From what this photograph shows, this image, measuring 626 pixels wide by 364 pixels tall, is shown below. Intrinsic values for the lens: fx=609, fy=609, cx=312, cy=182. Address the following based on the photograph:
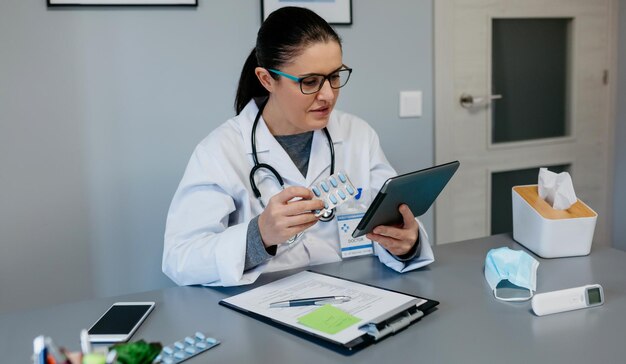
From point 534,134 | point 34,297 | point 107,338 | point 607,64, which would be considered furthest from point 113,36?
point 607,64

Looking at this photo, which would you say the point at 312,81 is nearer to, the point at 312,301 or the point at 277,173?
the point at 277,173

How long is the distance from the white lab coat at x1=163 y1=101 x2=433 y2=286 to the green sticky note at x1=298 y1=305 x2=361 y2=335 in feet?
0.79

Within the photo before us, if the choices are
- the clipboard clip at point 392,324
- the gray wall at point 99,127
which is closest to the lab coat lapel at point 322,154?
the clipboard clip at point 392,324

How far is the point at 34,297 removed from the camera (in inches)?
79.0

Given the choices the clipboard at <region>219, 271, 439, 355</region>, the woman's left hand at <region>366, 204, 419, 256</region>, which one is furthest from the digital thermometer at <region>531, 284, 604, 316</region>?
the woman's left hand at <region>366, 204, 419, 256</region>

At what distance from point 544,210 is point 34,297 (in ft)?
5.26

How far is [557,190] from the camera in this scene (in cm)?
143

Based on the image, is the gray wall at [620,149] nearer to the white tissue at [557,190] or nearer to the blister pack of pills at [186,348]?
the white tissue at [557,190]

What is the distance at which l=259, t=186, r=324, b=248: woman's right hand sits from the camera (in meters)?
1.20

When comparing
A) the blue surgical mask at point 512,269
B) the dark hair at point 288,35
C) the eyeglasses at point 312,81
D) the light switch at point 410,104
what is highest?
the dark hair at point 288,35

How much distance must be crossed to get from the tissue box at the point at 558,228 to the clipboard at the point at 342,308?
15.9 inches

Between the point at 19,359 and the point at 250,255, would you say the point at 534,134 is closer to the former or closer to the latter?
the point at 250,255

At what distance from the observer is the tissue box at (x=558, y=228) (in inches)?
54.2

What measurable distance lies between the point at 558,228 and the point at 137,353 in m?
1.04
